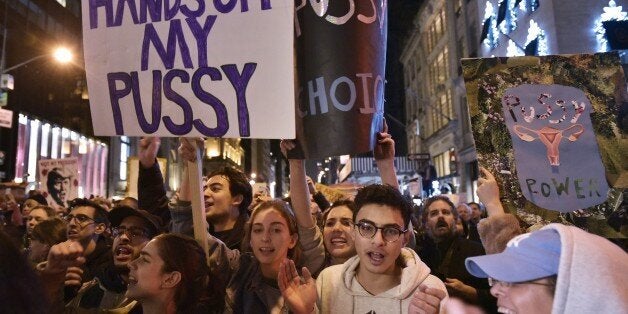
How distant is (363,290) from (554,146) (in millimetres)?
1860

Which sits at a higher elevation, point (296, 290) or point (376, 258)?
point (376, 258)

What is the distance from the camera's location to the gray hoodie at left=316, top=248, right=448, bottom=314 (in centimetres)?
271

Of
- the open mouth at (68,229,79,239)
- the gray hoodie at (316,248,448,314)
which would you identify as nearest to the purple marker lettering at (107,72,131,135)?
the open mouth at (68,229,79,239)

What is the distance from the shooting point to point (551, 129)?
11.8 ft

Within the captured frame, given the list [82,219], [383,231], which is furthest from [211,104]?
[82,219]

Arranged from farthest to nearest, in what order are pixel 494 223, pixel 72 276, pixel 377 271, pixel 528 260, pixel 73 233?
pixel 73 233, pixel 72 276, pixel 494 223, pixel 377 271, pixel 528 260

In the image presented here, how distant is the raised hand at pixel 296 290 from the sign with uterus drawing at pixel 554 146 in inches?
72.2

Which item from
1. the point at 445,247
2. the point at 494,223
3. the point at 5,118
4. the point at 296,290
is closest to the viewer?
the point at 296,290

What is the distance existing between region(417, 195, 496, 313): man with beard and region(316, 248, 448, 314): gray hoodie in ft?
3.27

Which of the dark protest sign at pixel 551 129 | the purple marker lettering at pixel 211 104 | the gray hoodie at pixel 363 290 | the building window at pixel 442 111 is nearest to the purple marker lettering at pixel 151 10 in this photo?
the purple marker lettering at pixel 211 104

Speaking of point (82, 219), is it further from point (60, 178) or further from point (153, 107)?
point (60, 178)

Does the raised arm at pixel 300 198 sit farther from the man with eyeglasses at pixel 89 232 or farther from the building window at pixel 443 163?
the building window at pixel 443 163

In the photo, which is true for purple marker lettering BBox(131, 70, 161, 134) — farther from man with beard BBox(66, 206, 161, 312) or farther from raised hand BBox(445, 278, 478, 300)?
raised hand BBox(445, 278, 478, 300)

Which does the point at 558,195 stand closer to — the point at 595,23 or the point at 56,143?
the point at 595,23
